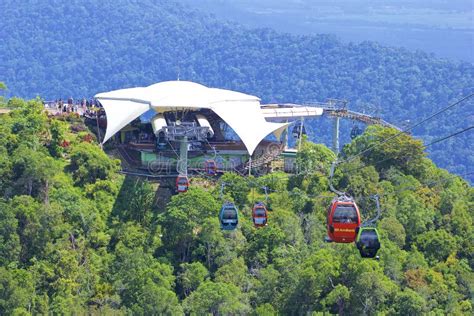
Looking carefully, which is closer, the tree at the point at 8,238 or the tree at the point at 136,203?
the tree at the point at 8,238

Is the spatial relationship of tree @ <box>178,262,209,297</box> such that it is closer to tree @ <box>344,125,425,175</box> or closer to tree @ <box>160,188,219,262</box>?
tree @ <box>160,188,219,262</box>

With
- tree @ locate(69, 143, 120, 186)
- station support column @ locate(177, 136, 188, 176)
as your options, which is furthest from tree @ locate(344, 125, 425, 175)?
tree @ locate(69, 143, 120, 186)

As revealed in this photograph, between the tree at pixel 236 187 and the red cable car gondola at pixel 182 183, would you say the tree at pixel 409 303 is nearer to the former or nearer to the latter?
the tree at pixel 236 187

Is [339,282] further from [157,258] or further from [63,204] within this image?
[63,204]

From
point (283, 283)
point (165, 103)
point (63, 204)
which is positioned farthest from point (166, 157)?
point (283, 283)

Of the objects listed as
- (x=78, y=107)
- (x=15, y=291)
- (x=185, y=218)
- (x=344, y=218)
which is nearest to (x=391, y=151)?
(x=185, y=218)

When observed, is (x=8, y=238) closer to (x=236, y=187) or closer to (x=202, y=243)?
(x=202, y=243)

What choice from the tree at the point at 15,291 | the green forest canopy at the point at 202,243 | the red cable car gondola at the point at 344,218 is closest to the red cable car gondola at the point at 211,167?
the green forest canopy at the point at 202,243
